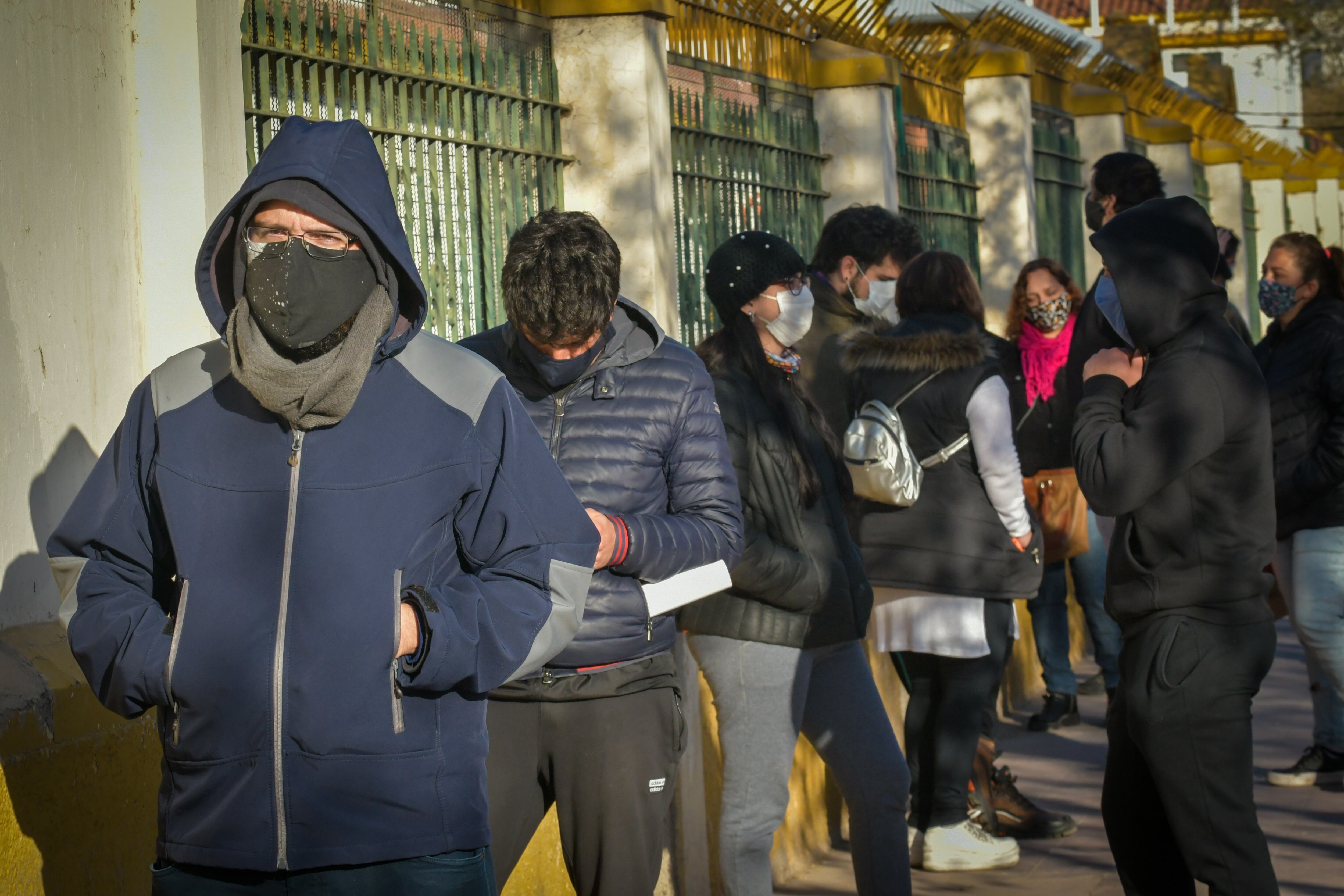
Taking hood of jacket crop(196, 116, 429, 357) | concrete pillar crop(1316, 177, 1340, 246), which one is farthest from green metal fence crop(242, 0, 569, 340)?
concrete pillar crop(1316, 177, 1340, 246)

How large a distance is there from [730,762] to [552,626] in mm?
1705

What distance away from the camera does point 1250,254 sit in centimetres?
1880

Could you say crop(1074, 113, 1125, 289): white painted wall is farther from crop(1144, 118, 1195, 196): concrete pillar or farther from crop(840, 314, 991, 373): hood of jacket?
crop(840, 314, 991, 373): hood of jacket

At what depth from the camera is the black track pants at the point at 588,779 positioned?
11.9 ft

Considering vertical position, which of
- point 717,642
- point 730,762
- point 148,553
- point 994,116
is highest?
point 994,116

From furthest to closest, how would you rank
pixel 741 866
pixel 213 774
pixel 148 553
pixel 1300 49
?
pixel 1300 49, pixel 741 866, pixel 148 553, pixel 213 774

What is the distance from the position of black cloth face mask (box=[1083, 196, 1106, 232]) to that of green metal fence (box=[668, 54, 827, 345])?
54.6 inches

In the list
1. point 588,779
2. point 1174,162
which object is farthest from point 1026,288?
point 1174,162

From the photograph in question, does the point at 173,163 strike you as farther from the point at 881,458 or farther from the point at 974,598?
the point at 974,598

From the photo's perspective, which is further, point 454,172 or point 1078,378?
point 454,172

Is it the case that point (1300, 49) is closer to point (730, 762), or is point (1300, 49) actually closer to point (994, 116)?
point (994, 116)

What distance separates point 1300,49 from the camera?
23078 millimetres

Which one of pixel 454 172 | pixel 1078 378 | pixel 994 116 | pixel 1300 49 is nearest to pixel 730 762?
pixel 1078 378

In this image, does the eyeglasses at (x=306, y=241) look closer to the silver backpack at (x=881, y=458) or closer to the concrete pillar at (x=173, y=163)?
the concrete pillar at (x=173, y=163)
